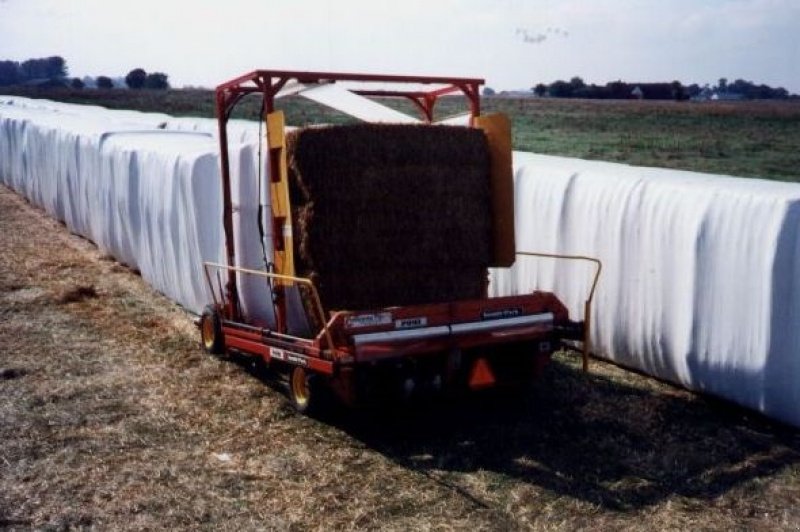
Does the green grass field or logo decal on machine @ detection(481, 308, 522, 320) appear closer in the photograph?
logo decal on machine @ detection(481, 308, 522, 320)

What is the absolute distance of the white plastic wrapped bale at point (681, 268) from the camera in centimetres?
723

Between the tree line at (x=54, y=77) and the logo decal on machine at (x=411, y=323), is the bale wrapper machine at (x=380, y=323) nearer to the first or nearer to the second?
the logo decal on machine at (x=411, y=323)

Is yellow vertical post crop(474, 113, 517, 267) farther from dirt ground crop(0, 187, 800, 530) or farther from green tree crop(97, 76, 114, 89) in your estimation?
green tree crop(97, 76, 114, 89)

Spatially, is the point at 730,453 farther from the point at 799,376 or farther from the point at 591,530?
the point at 591,530

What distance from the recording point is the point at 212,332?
9.23 metres

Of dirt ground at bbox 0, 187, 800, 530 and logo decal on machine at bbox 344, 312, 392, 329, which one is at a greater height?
logo decal on machine at bbox 344, 312, 392, 329

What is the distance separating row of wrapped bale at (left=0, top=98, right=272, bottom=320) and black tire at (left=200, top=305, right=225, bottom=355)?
0.49 m

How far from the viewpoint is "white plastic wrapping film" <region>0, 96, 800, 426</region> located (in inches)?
287

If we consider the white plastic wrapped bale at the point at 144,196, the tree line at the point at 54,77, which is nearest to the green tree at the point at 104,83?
the tree line at the point at 54,77

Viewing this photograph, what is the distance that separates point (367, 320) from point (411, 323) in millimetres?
348

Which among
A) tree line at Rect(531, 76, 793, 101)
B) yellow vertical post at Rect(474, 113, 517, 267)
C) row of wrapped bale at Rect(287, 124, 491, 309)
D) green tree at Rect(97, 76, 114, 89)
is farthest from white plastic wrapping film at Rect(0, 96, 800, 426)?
green tree at Rect(97, 76, 114, 89)

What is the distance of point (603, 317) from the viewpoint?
29.5ft

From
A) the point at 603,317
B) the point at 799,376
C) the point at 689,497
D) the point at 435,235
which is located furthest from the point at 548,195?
the point at 689,497

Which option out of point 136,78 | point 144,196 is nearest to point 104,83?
point 136,78
